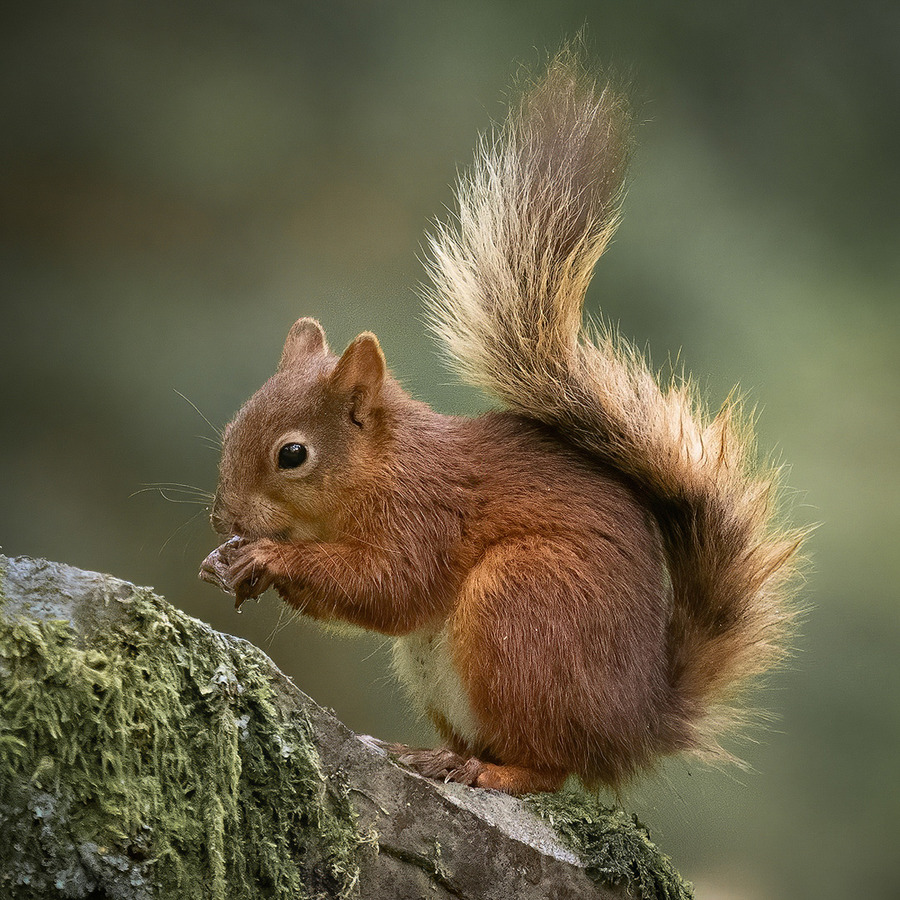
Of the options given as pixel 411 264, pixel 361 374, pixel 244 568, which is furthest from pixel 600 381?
pixel 411 264

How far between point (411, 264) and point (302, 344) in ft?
2.82

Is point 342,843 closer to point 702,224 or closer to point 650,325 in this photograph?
point 650,325

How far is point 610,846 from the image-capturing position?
4.14 feet

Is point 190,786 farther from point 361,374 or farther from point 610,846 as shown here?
point 361,374

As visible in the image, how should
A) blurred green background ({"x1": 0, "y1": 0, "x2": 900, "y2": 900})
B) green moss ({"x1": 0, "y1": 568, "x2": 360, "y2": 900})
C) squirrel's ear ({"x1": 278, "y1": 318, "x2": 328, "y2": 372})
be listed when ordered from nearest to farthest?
green moss ({"x1": 0, "y1": 568, "x2": 360, "y2": 900}) → squirrel's ear ({"x1": 278, "y1": 318, "x2": 328, "y2": 372}) → blurred green background ({"x1": 0, "y1": 0, "x2": 900, "y2": 900})

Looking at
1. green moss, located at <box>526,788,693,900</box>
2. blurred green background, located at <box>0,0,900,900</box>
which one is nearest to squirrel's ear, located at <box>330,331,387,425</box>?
green moss, located at <box>526,788,693,900</box>

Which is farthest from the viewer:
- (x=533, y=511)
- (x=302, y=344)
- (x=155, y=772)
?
(x=302, y=344)

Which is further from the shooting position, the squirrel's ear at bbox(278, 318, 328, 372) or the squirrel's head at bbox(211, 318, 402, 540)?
the squirrel's ear at bbox(278, 318, 328, 372)

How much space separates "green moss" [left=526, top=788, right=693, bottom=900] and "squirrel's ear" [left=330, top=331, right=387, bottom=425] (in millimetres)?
687

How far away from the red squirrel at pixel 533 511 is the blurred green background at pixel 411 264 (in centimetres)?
83

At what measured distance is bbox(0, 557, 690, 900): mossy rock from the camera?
0.87m

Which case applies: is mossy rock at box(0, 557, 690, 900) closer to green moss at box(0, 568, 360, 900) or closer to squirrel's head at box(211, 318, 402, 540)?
green moss at box(0, 568, 360, 900)

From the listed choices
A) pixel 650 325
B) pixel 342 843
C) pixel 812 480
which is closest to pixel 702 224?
pixel 650 325

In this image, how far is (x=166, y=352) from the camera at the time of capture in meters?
2.56
